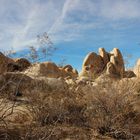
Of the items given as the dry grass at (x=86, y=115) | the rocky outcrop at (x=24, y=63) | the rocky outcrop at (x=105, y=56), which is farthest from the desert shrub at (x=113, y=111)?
the rocky outcrop at (x=105, y=56)

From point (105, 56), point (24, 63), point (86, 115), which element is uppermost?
point (105, 56)

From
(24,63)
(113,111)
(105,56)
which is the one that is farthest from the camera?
(105,56)

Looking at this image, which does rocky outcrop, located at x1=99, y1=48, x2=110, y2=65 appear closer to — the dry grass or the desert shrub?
the dry grass

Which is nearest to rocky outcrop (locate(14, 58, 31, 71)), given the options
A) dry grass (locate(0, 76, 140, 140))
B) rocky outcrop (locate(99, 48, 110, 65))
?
dry grass (locate(0, 76, 140, 140))

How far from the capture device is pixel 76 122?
10750 mm

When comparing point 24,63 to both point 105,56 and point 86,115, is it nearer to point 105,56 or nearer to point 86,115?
point 86,115

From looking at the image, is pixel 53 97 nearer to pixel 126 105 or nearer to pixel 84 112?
pixel 84 112

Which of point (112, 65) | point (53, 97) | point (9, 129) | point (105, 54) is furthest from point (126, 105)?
point (105, 54)

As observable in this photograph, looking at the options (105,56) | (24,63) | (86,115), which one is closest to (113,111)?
(86,115)

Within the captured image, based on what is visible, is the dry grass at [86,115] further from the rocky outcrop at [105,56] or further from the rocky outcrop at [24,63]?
the rocky outcrop at [105,56]

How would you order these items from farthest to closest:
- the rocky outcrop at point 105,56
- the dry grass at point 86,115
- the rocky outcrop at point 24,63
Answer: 1. the rocky outcrop at point 105,56
2. the rocky outcrop at point 24,63
3. the dry grass at point 86,115

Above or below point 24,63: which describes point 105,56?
above

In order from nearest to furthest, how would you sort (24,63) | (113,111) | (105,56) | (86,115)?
(113,111) → (86,115) → (24,63) → (105,56)

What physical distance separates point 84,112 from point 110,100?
0.87 m
